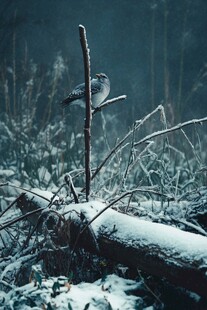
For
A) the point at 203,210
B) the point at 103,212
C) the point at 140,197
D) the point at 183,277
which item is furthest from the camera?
the point at 140,197

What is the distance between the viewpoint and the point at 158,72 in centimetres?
673

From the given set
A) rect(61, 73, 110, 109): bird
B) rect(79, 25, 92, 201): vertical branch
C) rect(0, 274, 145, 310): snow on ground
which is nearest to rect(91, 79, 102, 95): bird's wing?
rect(61, 73, 110, 109): bird

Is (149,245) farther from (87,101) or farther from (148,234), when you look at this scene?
(87,101)

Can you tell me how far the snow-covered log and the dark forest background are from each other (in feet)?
15.2

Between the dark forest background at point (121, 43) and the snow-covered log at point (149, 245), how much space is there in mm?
4641

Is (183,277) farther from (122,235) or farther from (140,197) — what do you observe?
(140,197)

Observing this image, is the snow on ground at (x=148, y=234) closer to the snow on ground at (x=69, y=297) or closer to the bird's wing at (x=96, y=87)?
the snow on ground at (x=69, y=297)

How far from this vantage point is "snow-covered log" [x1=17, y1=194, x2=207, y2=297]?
130 cm

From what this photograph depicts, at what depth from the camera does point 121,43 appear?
7.01 metres

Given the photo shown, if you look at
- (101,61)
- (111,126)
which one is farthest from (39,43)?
(111,126)

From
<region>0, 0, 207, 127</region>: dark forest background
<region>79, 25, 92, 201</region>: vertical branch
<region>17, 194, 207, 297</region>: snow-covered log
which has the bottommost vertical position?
<region>17, 194, 207, 297</region>: snow-covered log

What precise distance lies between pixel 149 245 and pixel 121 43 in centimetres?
590

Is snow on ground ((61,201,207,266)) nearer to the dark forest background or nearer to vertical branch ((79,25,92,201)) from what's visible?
vertical branch ((79,25,92,201))

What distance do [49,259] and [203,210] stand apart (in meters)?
0.68
